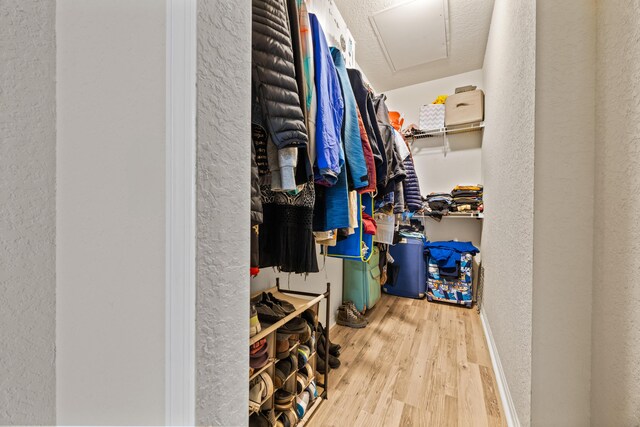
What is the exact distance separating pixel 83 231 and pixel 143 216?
17 cm

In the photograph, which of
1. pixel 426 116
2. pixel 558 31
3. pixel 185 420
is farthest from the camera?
pixel 426 116

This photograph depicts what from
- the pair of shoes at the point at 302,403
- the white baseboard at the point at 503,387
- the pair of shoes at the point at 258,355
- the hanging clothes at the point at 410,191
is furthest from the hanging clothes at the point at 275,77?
the hanging clothes at the point at 410,191

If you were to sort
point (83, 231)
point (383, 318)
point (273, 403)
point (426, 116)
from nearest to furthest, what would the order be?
point (83, 231)
point (273, 403)
point (383, 318)
point (426, 116)

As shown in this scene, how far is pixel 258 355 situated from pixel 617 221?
46.0 inches

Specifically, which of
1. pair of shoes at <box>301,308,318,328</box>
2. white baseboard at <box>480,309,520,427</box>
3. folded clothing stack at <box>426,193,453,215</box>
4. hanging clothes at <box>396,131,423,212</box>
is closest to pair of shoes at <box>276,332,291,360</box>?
pair of shoes at <box>301,308,318,328</box>

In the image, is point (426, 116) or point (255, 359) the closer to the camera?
point (255, 359)

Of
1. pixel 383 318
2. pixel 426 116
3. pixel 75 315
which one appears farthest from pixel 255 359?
pixel 426 116

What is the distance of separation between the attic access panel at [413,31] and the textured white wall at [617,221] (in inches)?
57.2

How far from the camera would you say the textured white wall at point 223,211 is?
332 mm

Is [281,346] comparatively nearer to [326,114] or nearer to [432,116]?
[326,114]

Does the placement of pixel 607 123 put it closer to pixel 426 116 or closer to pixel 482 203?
pixel 482 203
